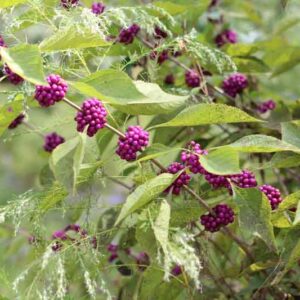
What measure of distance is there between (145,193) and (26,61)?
0.85ft

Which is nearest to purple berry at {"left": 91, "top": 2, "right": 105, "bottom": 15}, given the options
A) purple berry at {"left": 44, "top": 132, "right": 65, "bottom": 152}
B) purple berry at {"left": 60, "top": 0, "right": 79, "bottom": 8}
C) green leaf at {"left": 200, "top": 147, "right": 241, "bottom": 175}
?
purple berry at {"left": 60, "top": 0, "right": 79, "bottom": 8}

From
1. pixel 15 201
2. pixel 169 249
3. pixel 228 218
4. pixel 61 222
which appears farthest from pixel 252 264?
pixel 61 222

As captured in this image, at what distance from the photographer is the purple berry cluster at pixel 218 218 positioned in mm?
1197

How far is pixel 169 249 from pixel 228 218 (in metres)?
0.21

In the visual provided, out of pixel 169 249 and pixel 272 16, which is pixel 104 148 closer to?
pixel 169 249

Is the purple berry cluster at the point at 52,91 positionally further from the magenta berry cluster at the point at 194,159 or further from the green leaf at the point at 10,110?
the magenta berry cluster at the point at 194,159

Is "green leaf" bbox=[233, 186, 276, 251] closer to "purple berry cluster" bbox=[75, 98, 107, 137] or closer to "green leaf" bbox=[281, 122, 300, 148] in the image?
"green leaf" bbox=[281, 122, 300, 148]

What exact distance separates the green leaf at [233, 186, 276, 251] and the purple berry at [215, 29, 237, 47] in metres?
0.96

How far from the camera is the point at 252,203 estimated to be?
1109mm

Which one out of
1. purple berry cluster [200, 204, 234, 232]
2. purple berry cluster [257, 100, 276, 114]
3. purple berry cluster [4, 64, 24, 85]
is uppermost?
purple berry cluster [4, 64, 24, 85]

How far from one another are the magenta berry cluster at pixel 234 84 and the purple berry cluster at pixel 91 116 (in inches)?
30.3

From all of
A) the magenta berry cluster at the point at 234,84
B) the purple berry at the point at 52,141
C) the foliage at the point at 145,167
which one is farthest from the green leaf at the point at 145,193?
the magenta berry cluster at the point at 234,84

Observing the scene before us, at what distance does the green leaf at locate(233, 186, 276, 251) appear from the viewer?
1.09m

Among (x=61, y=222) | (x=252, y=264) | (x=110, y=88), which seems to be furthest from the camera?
(x=61, y=222)
